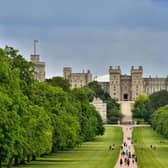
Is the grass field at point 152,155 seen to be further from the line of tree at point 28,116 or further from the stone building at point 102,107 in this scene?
the stone building at point 102,107

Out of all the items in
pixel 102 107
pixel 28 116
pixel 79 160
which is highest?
pixel 102 107

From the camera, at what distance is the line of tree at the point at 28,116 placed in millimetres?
39250

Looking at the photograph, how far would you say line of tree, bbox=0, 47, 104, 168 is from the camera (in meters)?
39.2

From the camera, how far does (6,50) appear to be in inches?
2148

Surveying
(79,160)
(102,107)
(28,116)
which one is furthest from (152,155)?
(102,107)

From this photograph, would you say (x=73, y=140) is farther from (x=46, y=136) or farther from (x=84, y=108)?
(x=84, y=108)

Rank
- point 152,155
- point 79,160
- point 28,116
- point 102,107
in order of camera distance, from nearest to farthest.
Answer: point 28,116 → point 79,160 → point 152,155 → point 102,107

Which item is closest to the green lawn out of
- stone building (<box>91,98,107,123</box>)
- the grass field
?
the grass field

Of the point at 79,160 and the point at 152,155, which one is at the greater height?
the point at 152,155

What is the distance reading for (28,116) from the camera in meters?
46.6

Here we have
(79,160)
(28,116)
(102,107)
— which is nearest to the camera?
(28,116)

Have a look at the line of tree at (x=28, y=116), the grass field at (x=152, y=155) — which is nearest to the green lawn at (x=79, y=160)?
the line of tree at (x=28, y=116)

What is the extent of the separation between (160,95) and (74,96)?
85.8 m

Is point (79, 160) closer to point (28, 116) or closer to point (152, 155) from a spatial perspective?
point (152, 155)
